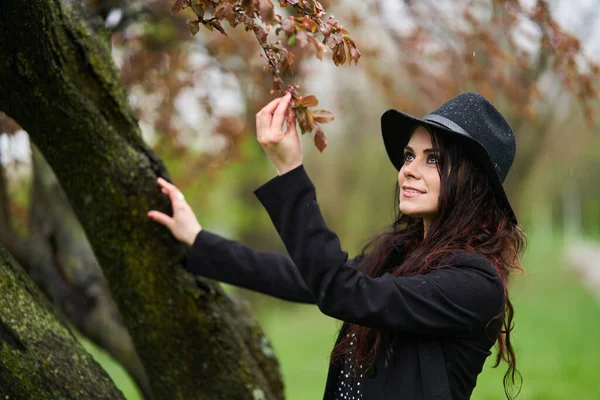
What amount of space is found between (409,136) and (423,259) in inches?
20.3

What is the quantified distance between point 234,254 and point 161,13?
8.35 ft

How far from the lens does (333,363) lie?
2244 millimetres

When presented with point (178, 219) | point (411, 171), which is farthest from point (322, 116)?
point (178, 219)

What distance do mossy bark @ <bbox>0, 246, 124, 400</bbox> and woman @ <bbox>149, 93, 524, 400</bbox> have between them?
80 centimetres

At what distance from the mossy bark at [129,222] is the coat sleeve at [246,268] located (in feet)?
0.26

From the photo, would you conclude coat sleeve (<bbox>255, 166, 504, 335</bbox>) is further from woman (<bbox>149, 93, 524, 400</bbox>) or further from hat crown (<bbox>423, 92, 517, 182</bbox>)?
hat crown (<bbox>423, 92, 517, 182</bbox>)

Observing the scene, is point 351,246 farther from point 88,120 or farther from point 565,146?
point 88,120

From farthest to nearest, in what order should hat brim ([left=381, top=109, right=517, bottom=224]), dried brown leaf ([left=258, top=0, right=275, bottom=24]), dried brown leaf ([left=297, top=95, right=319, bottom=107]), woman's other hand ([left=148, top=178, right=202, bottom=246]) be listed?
woman's other hand ([left=148, top=178, right=202, bottom=246])
hat brim ([left=381, top=109, right=517, bottom=224])
dried brown leaf ([left=297, top=95, right=319, bottom=107])
dried brown leaf ([left=258, top=0, right=275, bottom=24])

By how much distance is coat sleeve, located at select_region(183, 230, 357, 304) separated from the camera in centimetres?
256

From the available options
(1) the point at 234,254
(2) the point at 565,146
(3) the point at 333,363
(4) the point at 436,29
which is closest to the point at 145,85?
(4) the point at 436,29

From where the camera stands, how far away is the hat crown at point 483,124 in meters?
2.08

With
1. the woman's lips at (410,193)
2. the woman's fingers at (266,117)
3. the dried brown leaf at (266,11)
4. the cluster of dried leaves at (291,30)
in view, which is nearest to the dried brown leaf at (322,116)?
the cluster of dried leaves at (291,30)

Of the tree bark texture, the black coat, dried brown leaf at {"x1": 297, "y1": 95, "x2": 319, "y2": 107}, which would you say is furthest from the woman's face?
the tree bark texture

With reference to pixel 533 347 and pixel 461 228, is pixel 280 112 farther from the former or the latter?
pixel 533 347
